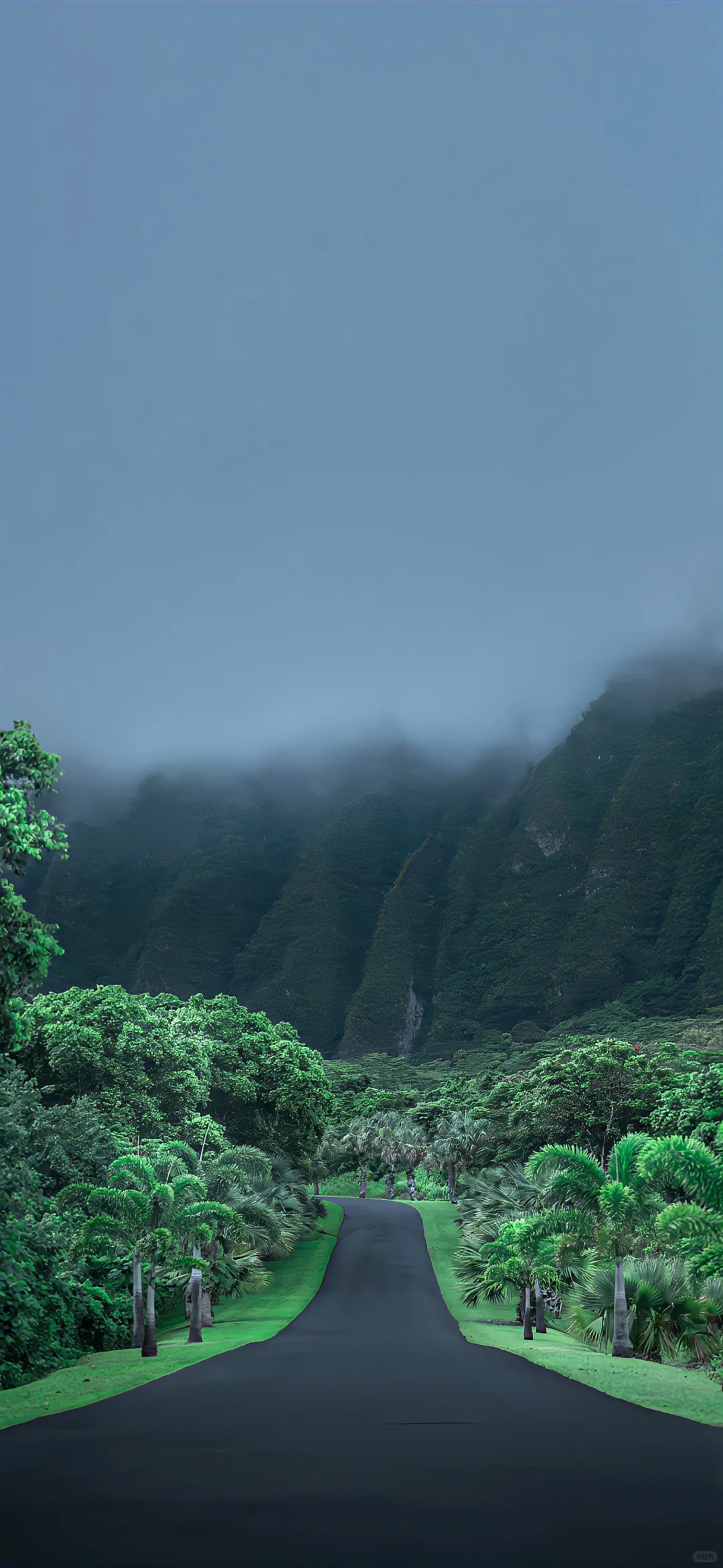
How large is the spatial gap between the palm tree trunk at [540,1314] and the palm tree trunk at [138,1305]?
30.9ft

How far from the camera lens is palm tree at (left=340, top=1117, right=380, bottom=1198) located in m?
64.5

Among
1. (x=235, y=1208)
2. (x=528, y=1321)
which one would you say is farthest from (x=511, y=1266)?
(x=235, y=1208)

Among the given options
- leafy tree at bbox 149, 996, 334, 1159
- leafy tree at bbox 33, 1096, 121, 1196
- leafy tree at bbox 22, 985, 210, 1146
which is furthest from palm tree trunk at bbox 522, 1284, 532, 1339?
leafy tree at bbox 149, 996, 334, 1159

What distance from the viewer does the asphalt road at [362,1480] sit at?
16.0 feet

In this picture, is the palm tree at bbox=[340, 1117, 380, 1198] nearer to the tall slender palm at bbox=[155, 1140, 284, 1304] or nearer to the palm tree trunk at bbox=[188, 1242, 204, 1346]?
the tall slender palm at bbox=[155, 1140, 284, 1304]

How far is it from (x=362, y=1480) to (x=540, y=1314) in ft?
65.7

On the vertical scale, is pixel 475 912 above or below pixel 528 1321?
above

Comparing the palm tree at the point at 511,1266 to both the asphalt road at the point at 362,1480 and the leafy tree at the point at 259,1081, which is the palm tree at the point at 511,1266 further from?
the leafy tree at the point at 259,1081

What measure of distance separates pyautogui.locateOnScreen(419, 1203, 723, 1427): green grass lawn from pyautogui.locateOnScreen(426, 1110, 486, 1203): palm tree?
61.6ft

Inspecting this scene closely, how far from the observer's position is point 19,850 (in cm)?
1247

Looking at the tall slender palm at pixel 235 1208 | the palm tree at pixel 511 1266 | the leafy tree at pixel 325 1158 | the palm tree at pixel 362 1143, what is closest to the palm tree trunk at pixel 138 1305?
the tall slender palm at pixel 235 1208

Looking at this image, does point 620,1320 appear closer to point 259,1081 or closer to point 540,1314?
point 540,1314

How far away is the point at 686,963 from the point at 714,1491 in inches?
5381

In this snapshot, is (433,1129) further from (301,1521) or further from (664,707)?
(664,707)
